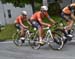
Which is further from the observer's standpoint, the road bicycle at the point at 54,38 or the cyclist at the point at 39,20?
the cyclist at the point at 39,20

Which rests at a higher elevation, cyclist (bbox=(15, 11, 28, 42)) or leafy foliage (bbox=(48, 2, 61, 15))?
cyclist (bbox=(15, 11, 28, 42))

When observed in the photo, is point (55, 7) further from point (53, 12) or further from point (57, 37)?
point (57, 37)

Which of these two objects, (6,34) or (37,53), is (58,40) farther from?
(6,34)

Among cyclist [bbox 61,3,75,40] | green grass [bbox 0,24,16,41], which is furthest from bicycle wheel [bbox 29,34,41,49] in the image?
green grass [bbox 0,24,16,41]

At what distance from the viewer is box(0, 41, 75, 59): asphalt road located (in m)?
11.5

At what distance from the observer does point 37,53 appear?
Answer: 12.2 meters

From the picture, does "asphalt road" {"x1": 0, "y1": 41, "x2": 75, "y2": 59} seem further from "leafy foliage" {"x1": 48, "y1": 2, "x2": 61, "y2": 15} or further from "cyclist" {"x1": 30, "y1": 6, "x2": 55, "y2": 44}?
"leafy foliage" {"x1": 48, "y1": 2, "x2": 61, "y2": 15}

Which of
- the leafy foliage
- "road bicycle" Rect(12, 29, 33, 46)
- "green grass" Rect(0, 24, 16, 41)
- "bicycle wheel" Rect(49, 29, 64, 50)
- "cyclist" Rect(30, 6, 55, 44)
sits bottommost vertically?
the leafy foliage

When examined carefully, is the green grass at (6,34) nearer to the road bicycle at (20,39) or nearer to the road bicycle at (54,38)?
the road bicycle at (20,39)

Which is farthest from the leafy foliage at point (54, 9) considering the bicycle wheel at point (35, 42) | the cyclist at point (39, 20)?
the cyclist at point (39, 20)

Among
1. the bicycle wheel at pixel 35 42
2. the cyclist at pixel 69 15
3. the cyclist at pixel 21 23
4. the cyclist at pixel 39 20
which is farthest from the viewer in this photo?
the cyclist at pixel 21 23

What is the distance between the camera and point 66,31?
12734 mm

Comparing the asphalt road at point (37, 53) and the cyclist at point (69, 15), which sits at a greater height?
the cyclist at point (69, 15)

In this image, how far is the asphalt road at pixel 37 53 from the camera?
11501mm
